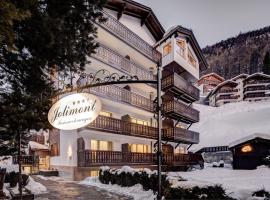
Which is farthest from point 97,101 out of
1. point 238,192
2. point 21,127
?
point 238,192

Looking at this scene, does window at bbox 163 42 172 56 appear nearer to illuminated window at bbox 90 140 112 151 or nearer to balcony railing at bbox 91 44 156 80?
balcony railing at bbox 91 44 156 80

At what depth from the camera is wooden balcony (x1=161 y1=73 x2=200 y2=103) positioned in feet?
131

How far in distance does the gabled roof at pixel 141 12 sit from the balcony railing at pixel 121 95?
7576 mm

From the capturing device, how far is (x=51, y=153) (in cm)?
3425

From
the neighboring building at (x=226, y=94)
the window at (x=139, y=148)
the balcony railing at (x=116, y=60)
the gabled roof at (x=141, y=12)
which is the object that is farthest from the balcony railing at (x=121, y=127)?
the neighboring building at (x=226, y=94)

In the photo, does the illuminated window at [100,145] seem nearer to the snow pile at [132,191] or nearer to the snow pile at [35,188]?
the snow pile at [132,191]

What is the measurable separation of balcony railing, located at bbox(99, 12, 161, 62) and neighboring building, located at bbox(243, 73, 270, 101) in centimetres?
6410

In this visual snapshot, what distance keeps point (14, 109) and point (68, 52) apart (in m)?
2.38

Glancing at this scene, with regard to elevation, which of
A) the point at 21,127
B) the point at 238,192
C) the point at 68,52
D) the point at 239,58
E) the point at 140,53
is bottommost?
the point at 238,192

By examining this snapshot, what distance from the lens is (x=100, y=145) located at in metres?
30.8

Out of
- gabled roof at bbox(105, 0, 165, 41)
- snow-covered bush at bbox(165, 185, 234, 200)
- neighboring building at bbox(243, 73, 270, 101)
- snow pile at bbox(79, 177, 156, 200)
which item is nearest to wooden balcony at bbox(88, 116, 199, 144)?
snow pile at bbox(79, 177, 156, 200)

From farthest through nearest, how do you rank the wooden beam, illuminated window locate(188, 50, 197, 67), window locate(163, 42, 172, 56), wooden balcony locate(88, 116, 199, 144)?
1. illuminated window locate(188, 50, 197, 67)
2. window locate(163, 42, 172, 56)
3. the wooden beam
4. wooden balcony locate(88, 116, 199, 144)

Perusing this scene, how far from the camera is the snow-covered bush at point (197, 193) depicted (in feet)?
38.8

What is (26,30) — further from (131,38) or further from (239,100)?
(239,100)
